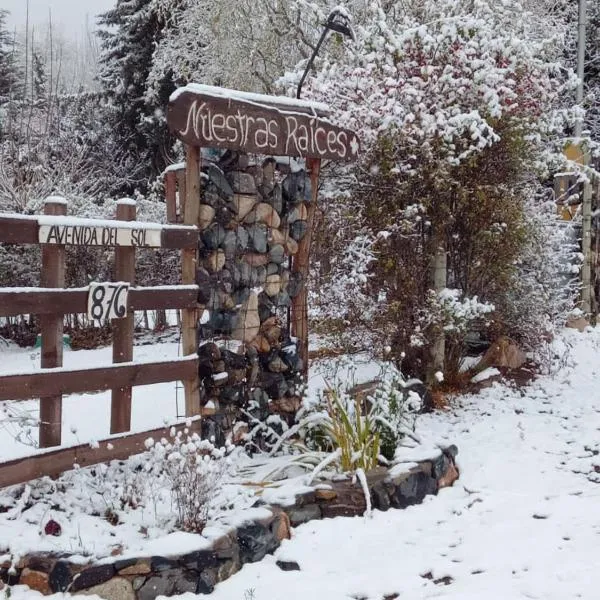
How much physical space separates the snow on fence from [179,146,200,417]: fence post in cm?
7

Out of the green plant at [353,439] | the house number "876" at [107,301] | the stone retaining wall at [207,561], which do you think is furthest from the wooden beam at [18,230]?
the green plant at [353,439]

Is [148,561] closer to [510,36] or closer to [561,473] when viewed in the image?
[561,473]

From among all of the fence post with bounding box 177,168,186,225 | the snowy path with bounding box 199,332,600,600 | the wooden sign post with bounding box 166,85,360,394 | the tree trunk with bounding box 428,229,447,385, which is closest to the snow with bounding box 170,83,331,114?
the wooden sign post with bounding box 166,85,360,394

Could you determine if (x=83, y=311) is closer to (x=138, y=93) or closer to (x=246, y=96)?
(x=246, y=96)

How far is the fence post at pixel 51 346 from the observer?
437 centimetres

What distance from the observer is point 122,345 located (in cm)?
481

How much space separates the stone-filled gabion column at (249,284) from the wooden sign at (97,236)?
53 centimetres

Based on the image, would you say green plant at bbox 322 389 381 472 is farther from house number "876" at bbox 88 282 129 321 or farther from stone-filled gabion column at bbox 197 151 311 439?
house number "876" at bbox 88 282 129 321

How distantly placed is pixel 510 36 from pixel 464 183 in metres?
1.52

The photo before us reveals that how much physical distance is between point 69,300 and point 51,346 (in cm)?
28

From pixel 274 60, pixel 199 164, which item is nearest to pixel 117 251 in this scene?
pixel 199 164

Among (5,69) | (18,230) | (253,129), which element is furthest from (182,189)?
(5,69)

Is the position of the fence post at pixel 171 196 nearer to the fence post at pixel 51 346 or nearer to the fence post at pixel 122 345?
the fence post at pixel 122 345

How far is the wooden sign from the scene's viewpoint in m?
4.34
